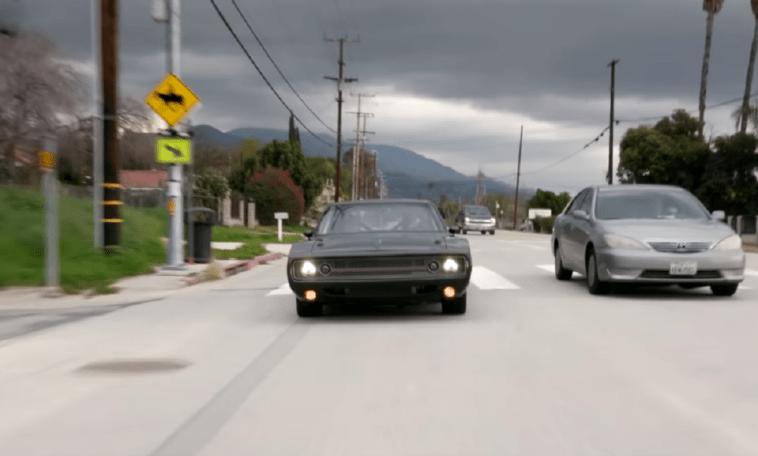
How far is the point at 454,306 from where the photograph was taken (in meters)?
9.42

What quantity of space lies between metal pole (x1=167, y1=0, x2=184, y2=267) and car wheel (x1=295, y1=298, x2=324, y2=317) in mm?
6842

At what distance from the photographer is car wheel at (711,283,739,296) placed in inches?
448

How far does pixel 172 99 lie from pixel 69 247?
3.78m

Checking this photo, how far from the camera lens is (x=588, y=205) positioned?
1281 cm

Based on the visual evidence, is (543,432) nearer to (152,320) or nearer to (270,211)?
(152,320)

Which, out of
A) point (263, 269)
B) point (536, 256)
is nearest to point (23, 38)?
point (263, 269)

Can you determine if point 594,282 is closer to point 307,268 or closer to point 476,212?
point 307,268

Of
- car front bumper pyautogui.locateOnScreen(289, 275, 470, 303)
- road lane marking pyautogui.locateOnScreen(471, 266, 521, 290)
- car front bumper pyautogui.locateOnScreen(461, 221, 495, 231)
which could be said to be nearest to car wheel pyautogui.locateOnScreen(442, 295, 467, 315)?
car front bumper pyautogui.locateOnScreen(289, 275, 470, 303)

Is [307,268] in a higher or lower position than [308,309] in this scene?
higher

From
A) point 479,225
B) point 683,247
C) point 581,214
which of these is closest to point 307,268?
point 683,247

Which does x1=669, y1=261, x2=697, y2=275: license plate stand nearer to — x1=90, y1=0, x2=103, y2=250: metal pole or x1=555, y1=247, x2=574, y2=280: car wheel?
x1=555, y1=247, x2=574, y2=280: car wheel

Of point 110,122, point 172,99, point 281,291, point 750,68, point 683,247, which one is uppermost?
point 750,68

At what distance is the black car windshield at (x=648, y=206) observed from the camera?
12117 millimetres

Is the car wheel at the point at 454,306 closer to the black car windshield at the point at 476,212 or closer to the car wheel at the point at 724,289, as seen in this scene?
the car wheel at the point at 724,289
